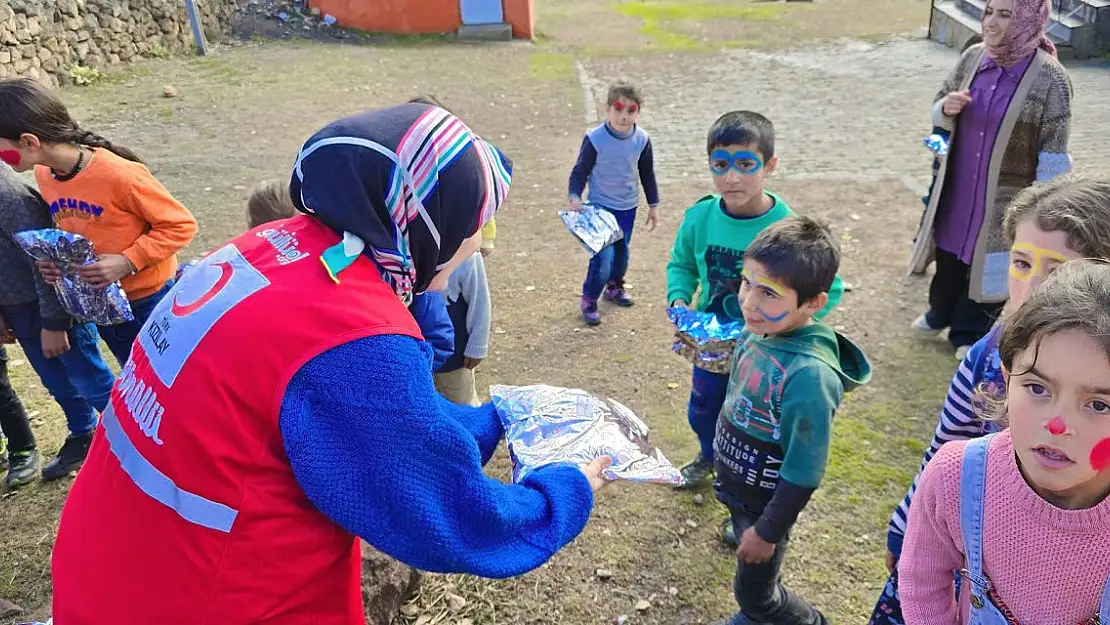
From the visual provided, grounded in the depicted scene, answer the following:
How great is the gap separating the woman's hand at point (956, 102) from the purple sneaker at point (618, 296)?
239cm

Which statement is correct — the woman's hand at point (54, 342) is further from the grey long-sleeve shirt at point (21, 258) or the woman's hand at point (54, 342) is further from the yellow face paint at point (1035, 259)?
the yellow face paint at point (1035, 259)

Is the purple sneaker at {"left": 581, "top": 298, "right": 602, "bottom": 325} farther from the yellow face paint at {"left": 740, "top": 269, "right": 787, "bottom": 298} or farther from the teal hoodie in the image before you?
the yellow face paint at {"left": 740, "top": 269, "right": 787, "bottom": 298}

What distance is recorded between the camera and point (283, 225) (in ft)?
5.66

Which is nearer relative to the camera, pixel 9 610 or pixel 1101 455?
pixel 1101 455

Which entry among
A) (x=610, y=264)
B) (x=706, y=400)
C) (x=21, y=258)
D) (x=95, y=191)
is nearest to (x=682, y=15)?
(x=610, y=264)

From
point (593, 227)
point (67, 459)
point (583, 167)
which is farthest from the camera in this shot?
point (583, 167)

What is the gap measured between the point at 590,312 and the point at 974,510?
154 inches

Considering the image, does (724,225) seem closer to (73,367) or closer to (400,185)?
(400,185)

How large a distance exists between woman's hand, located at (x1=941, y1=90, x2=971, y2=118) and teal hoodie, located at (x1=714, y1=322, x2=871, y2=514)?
230 centimetres

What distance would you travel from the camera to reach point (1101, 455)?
1357 mm

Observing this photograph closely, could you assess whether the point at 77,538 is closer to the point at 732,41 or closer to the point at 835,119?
the point at 835,119

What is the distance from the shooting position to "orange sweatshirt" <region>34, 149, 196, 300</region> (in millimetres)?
3326

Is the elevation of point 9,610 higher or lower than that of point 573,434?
lower

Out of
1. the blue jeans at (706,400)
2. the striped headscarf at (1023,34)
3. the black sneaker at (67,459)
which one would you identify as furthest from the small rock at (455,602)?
the striped headscarf at (1023,34)
